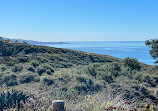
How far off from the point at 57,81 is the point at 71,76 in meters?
0.98

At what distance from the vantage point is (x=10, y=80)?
33.1 ft

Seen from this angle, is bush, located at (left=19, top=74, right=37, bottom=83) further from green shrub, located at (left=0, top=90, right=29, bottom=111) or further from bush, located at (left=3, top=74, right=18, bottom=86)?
green shrub, located at (left=0, top=90, right=29, bottom=111)

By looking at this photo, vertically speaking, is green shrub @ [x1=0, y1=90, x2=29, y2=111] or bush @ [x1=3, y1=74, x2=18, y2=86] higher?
green shrub @ [x1=0, y1=90, x2=29, y2=111]

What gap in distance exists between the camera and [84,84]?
29.4 feet

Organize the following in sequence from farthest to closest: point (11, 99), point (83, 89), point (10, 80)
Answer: point (10, 80) → point (83, 89) → point (11, 99)

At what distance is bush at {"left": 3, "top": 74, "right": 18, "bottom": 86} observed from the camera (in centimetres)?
991

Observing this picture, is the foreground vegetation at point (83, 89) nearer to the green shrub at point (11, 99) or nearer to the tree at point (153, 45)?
the green shrub at point (11, 99)

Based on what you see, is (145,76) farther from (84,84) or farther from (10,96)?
(10,96)

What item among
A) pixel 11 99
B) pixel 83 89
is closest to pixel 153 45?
pixel 83 89

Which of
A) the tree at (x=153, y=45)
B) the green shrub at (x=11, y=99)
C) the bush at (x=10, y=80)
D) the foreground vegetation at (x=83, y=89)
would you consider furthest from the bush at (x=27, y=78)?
the tree at (x=153, y=45)

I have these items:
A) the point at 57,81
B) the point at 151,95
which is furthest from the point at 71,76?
the point at 151,95

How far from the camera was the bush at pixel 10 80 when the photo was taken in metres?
9.91

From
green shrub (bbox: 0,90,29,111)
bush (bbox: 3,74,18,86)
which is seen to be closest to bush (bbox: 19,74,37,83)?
bush (bbox: 3,74,18,86)

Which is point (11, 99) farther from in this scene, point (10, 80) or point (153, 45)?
point (153, 45)
